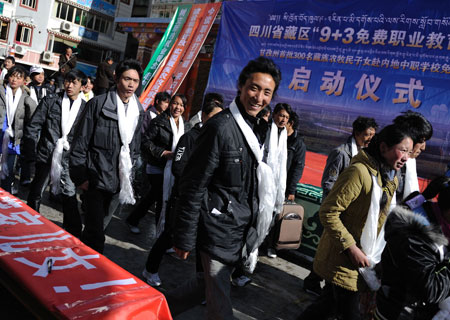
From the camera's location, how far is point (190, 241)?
A: 2.12m

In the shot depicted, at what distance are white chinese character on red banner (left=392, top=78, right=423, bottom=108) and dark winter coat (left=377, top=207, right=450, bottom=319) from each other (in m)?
5.17

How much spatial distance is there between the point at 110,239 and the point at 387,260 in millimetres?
3273

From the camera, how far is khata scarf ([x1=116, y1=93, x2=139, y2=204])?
3309 millimetres

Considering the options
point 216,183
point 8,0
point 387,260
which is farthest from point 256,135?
point 8,0

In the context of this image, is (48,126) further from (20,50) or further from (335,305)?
(20,50)

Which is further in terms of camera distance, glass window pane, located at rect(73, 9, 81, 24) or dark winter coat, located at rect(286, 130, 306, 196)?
glass window pane, located at rect(73, 9, 81, 24)

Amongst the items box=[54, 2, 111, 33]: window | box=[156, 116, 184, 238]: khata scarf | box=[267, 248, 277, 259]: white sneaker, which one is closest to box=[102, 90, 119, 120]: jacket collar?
box=[156, 116, 184, 238]: khata scarf

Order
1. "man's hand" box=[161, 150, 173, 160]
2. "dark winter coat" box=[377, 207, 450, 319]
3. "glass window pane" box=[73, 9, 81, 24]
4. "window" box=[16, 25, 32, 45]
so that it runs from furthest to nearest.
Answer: "glass window pane" box=[73, 9, 81, 24] < "window" box=[16, 25, 32, 45] < "man's hand" box=[161, 150, 173, 160] < "dark winter coat" box=[377, 207, 450, 319]

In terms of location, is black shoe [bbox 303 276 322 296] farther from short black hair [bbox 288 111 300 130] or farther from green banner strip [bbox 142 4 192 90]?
green banner strip [bbox 142 4 192 90]

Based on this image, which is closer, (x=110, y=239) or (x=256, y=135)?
(x=256, y=135)

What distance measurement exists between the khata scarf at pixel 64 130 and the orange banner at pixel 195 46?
5859 millimetres

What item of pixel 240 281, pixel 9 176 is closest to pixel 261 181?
pixel 240 281

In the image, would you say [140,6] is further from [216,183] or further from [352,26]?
[216,183]

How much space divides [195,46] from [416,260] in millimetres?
9199
